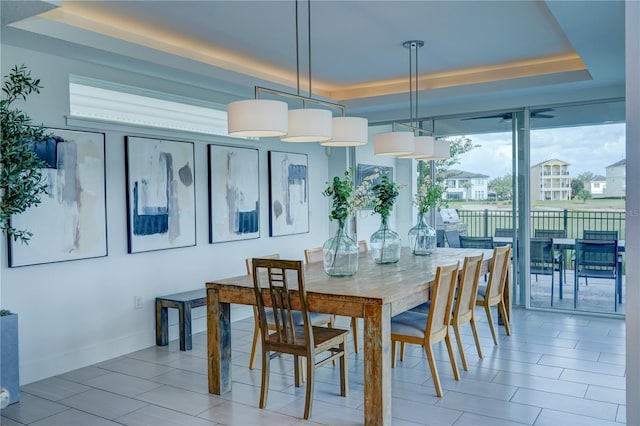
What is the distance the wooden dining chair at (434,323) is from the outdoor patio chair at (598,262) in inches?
115

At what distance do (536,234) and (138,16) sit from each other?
4.82 meters

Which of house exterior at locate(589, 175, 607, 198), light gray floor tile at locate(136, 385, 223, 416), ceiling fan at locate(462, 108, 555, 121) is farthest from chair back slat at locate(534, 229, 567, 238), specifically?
light gray floor tile at locate(136, 385, 223, 416)

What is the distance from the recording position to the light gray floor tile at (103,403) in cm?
322

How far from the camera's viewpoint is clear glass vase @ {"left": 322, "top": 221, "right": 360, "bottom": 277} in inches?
145

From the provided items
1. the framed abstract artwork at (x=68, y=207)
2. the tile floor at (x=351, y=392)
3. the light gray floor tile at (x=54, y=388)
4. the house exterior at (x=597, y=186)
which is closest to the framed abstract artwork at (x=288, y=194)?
the tile floor at (x=351, y=392)

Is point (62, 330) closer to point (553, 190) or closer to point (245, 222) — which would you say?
point (245, 222)

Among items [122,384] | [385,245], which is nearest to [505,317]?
[385,245]

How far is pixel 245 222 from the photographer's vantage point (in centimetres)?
573

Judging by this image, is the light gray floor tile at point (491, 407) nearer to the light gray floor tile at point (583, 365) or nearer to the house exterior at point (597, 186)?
the light gray floor tile at point (583, 365)

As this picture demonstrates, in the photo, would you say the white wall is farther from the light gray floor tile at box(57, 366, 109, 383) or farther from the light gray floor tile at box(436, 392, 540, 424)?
the light gray floor tile at box(436, 392, 540, 424)

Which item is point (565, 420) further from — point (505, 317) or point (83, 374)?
point (83, 374)

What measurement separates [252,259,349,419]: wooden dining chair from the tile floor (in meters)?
0.22

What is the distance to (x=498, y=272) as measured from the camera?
4.64m

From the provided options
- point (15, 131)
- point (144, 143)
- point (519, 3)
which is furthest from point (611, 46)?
point (15, 131)
